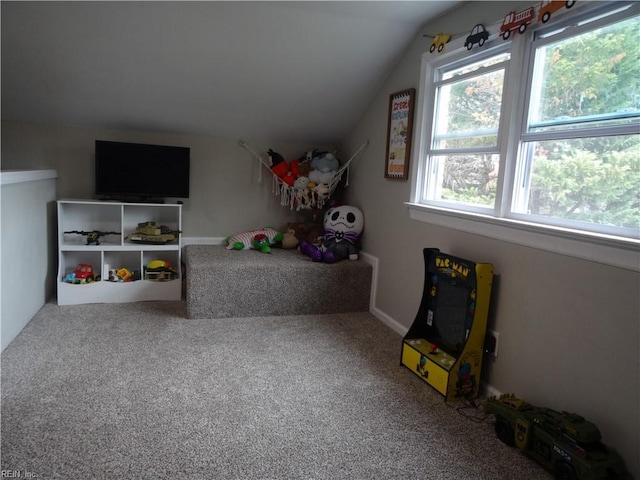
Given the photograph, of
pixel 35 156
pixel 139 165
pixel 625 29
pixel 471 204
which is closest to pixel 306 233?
pixel 139 165

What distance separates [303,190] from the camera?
3.78m

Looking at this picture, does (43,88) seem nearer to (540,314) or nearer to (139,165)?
(139,165)

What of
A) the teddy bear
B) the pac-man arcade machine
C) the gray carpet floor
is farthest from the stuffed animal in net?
the pac-man arcade machine

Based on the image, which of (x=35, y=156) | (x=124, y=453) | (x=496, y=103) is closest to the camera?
(x=124, y=453)

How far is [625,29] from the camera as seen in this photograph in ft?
5.27

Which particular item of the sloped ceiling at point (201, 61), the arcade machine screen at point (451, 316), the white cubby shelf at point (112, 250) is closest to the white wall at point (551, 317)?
the arcade machine screen at point (451, 316)

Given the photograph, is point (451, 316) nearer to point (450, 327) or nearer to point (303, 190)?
point (450, 327)

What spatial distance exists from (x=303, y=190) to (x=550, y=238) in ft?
7.57

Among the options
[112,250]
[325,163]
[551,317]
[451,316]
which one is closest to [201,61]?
[325,163]

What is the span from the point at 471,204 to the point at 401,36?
1.24 m

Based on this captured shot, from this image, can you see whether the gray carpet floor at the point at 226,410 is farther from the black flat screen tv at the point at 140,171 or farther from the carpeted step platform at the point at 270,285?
the black flat screen tv at the point at 140,171

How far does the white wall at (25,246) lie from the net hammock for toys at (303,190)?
1.61 meters

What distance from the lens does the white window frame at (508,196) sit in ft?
5.24

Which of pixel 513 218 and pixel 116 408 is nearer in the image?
pixel 116 408
